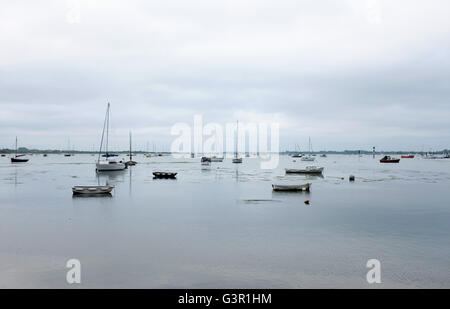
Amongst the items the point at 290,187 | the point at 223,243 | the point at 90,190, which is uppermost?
the point at 90,190

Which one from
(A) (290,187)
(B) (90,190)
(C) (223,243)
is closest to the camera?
(C) (223,243)

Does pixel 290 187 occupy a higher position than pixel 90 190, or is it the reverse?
pixel 90 190

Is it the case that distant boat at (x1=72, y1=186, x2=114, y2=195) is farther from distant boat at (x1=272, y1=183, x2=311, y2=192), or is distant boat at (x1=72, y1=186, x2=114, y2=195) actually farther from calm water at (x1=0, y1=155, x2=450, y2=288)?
distant boat at (x1=272, y1=183, x2=311, y2=192)

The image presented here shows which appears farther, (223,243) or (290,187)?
(290,187)

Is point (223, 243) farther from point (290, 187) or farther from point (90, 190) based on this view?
point (290, 187)

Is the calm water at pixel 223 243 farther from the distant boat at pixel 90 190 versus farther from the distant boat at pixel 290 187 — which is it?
the distant boat at pixel 290 187

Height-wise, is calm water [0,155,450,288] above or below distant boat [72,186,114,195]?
below

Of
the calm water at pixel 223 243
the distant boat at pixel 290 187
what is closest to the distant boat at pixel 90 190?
the calm water at pixel 223 243

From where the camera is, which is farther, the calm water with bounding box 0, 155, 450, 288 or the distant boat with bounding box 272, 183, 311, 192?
the distant boat with bounding box 272, 183, 311, 192

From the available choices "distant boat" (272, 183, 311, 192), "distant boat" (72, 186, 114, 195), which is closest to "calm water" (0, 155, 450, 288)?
"distant boat" (72, 186, 114, 195)

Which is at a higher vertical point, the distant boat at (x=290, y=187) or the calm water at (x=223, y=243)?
the distant boat at (x=290, y=187)

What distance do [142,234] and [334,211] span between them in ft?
58.5

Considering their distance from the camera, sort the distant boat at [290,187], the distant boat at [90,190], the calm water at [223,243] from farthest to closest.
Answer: the distant boat at [290,187] → the distant boat at [90,190] → the calm water at [223,243]

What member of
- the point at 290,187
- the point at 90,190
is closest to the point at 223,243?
the point at 90,190
